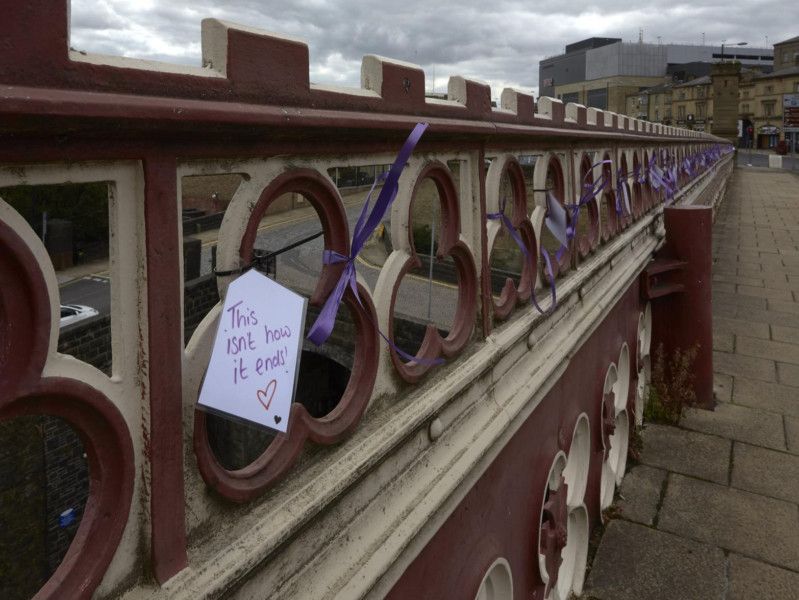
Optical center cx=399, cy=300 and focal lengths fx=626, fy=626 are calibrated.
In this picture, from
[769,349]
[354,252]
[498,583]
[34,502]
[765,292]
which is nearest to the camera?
[354,252]

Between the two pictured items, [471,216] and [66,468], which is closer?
[471,216]

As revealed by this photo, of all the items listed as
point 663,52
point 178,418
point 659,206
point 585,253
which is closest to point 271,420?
point 178,418

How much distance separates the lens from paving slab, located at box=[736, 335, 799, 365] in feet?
21.8

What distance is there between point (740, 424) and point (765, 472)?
845 millimetres

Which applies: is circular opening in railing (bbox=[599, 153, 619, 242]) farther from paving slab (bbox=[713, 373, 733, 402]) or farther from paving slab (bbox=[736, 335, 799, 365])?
paving slab (bbox=[736, 335, 799, 365])

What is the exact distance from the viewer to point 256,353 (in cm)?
107

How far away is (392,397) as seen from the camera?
1624 millimetres

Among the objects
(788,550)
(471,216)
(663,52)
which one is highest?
(663,52)

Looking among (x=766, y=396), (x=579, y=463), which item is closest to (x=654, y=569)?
(x=579, y=463)

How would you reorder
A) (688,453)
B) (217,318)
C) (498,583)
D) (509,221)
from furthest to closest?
(688,453)
(498,583)
(509,221)
(217,318)

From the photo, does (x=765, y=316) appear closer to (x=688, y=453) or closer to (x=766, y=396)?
(x=766, y=396)

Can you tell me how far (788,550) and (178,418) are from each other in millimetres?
3905

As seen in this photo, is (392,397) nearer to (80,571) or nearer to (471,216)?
(471,216)

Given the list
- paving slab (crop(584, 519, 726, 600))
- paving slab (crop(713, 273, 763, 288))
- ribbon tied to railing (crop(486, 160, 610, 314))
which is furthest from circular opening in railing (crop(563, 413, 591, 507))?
paving slab (crop(713, 273, 763, 288))
